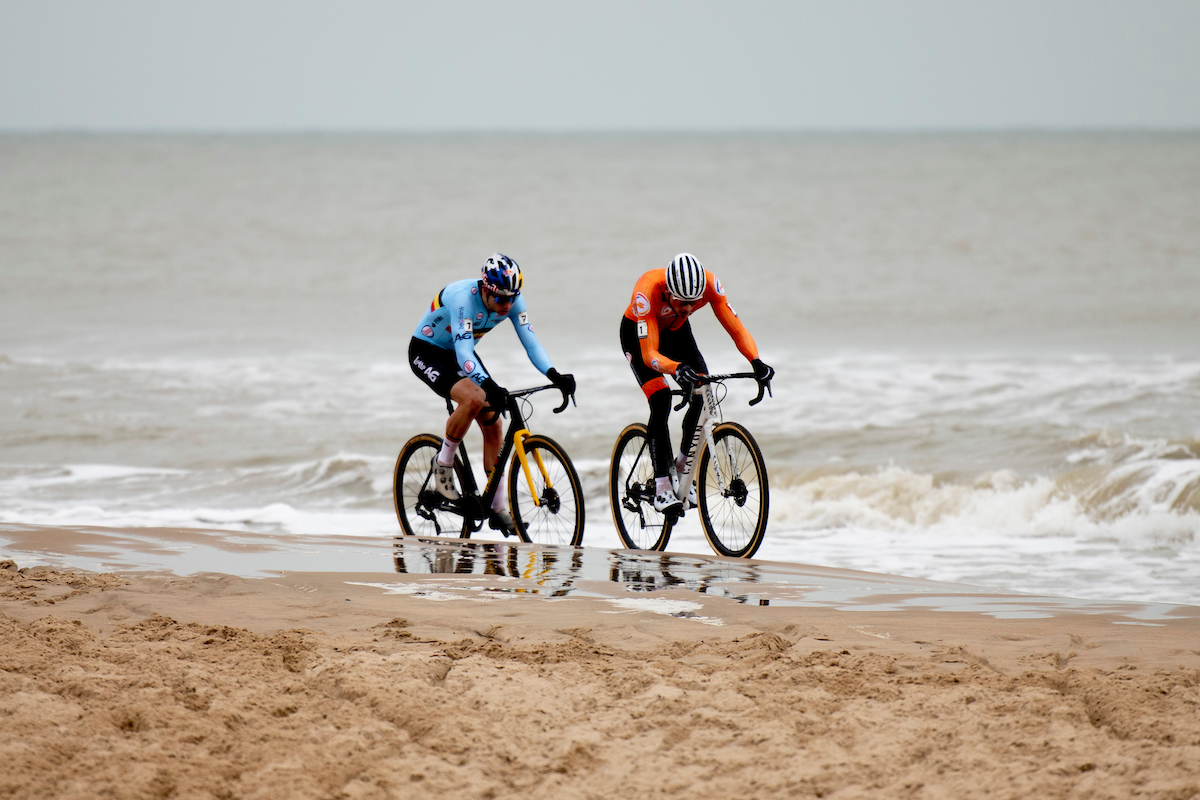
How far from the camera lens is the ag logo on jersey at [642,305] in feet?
22.4

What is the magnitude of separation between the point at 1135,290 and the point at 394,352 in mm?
18614

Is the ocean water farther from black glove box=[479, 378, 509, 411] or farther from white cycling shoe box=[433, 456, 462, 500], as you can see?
Result: black glove box=[479, 378, 509, 411]

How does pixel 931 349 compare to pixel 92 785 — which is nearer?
pixel 92 785

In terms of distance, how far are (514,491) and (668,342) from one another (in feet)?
4.75

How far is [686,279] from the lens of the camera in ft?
21.5

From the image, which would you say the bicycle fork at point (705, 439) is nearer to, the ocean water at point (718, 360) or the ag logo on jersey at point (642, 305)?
the ag logo on jersey at point (642, 305)

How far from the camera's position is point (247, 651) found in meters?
4.27

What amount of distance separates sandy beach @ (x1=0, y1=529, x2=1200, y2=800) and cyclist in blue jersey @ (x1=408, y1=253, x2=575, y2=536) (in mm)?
1936

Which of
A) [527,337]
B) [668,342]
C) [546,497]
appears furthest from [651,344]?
[546,497]

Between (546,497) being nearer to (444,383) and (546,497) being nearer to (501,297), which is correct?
(444,383)

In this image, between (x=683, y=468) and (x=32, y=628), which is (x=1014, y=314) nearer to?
(x=683, y=468)

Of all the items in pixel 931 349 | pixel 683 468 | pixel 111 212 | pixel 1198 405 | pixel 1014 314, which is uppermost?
pixel 111 212

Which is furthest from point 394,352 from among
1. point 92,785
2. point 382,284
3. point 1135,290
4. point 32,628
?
point 1135,290

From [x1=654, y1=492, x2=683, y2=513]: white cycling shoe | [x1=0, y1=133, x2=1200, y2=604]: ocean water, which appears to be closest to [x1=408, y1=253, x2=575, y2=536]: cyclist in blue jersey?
[x1=654, y1=492, x2=683, y2=513]: white cycling shoe
